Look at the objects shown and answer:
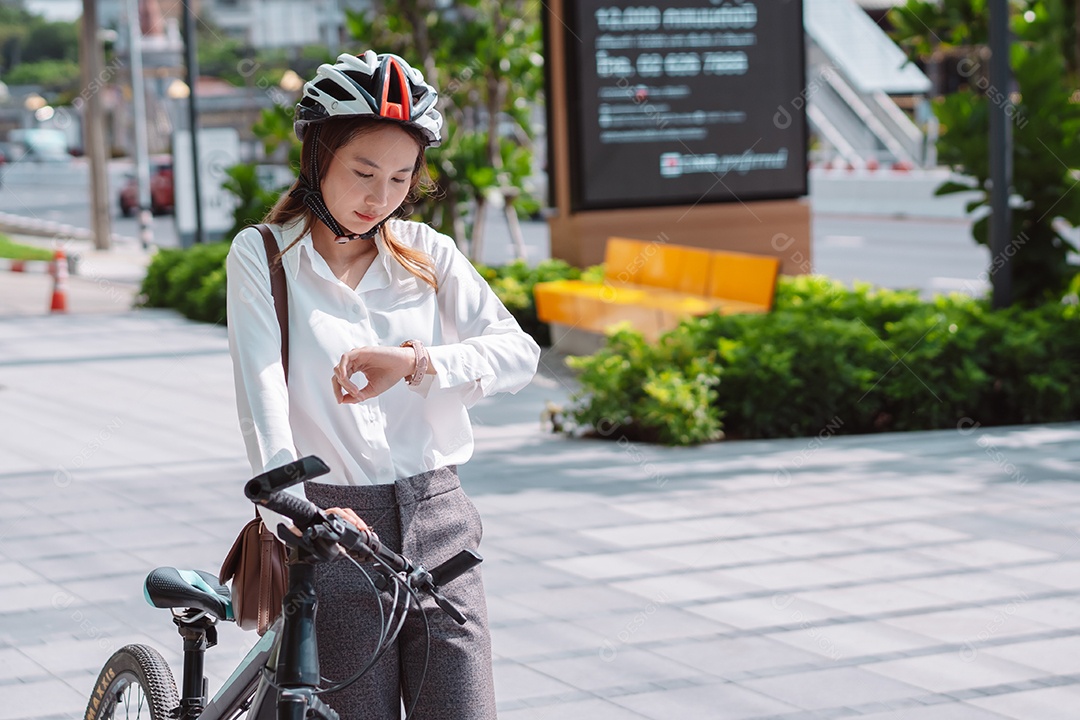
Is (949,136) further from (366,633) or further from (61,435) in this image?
(366,633)

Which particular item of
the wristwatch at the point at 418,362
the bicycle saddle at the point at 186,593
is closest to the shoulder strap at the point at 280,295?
the wristwatch at the point at 418,362

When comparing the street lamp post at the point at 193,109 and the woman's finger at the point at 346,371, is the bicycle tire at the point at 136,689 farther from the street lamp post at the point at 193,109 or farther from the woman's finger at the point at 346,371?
the street lamp post at the point at 193,109

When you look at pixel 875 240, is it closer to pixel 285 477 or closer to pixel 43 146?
pixel 285 477

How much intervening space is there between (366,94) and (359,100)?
0.02 metres

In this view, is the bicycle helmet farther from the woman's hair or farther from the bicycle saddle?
the bicycle saddle

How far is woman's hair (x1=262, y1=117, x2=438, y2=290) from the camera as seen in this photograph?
8.07 ft

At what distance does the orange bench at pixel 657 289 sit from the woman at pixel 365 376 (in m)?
8.03

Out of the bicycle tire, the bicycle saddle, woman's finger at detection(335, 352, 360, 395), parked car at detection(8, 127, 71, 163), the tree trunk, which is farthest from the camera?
parked car at detection(8, 127, 71, 163)

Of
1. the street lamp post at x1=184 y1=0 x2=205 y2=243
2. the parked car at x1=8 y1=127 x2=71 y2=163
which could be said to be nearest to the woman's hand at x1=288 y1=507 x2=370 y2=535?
the street lamp post at x1=184 y1=0 x2=205 y2=243

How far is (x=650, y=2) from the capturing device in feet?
41.8

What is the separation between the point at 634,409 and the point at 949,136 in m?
3.21

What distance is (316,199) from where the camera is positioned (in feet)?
8.25

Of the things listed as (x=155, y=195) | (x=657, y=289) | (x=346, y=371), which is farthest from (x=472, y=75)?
(x=155, y=195)

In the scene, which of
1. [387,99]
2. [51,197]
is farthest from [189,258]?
[51,197]
